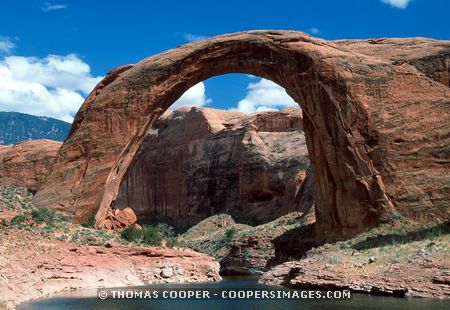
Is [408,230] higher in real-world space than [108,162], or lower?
lower

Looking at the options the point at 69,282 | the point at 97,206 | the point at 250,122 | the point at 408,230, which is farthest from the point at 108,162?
the point at 250,122

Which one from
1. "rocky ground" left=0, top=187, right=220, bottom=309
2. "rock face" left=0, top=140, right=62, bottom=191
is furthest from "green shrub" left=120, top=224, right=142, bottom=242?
"rock face" left=0, top=140, right=62, bottom=191

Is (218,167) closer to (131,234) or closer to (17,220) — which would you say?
(131,234)

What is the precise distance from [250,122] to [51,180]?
1462 inches

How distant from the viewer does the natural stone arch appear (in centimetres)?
2744

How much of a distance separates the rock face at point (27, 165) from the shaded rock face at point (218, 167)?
16.9m

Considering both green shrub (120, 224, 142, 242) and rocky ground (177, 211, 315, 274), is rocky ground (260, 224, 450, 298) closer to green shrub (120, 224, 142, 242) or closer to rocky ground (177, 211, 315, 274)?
green shrub (120, 224, 142, 242)

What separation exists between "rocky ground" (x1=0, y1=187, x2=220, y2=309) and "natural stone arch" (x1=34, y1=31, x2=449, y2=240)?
3673 mm

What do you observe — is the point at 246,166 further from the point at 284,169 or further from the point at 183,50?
the point at 183,50

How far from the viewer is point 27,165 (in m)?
42.0

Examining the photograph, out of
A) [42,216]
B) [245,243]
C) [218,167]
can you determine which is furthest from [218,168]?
[42,216]

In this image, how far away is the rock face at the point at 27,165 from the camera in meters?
40.9

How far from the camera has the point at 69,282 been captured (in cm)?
2150

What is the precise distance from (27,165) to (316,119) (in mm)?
20983
